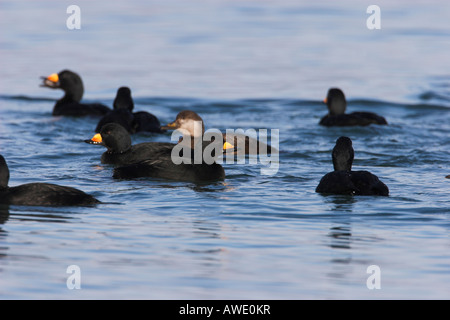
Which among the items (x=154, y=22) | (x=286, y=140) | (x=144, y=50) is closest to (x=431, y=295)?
(x=286, y=140)

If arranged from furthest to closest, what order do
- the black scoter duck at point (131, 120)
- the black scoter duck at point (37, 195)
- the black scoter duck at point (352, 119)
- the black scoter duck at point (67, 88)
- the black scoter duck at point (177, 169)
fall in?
the black scoter duck at point (67, 88), the black scoter duck at point (352, 119), the black scoter duck at point (131, 120), the black scoter duck at point (177, 169), the black scoter duck at point (37, 195)

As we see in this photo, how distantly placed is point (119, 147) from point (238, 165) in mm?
1934

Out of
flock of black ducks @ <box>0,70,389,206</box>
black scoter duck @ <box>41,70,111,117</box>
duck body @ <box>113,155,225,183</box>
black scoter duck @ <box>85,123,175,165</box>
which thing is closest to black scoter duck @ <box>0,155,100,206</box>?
flock of black ducks @ <box>0,70,389,206</box>

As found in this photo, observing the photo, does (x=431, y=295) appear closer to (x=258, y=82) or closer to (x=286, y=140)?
(x=286, y=140)

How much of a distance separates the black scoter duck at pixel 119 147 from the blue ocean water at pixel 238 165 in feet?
1.71

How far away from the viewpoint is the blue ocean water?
8.55 m

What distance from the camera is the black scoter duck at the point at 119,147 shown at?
1405 cm

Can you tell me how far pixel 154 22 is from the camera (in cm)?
3238

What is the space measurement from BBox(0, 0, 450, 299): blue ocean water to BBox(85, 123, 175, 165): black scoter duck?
0.52 m

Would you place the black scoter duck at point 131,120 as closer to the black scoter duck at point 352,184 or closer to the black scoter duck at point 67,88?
the black scoter duck at point 67,88

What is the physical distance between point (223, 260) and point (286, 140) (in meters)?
8.48

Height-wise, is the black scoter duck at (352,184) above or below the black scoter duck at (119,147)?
below

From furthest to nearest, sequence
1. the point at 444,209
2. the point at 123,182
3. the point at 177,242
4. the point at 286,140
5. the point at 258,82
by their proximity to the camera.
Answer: the point at 258,82, the point at 286,140, the point at 123,182, the point at 444,209, the point at 177,242

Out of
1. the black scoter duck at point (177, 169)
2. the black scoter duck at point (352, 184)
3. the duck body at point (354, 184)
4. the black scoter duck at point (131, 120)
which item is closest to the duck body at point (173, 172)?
the black scoter duck at point (177, 169)
